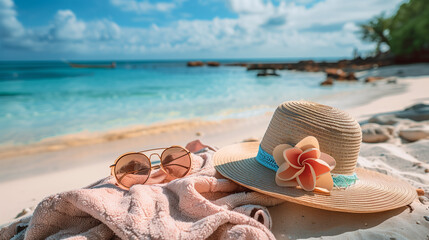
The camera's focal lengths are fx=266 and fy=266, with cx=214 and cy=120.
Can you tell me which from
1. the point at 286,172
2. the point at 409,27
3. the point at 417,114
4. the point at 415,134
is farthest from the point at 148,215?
the point at 409,27

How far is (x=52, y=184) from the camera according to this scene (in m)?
2.98

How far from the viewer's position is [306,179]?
162cm

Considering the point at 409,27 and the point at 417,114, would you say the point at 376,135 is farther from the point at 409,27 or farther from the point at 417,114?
the point at 409,27

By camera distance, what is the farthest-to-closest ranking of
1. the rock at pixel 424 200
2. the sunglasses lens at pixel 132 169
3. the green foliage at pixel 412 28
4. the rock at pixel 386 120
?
the green foliage at pixel 412 28 → the rock at pixel 386 120 → the rock at pixel 424 200 → the sunglasses lens at pixel 132 169

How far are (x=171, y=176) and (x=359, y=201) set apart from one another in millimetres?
1280

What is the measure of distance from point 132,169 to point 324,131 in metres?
1.30

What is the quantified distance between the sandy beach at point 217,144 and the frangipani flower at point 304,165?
10.5 inches

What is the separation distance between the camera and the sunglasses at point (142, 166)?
1795mm

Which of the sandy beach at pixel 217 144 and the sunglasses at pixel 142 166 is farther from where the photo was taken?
the sunglasses at pixel 142 166

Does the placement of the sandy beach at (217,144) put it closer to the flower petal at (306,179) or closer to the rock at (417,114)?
the flower petal at (306,179)

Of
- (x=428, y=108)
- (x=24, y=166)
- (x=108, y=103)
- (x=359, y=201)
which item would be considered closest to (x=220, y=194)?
(x=359, y=201)

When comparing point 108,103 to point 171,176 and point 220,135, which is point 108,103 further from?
point 171,176

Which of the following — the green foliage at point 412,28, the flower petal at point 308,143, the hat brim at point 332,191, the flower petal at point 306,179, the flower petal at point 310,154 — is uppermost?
the green foliage at point 412,28

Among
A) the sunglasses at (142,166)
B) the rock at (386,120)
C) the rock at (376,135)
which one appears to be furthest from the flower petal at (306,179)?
the rock at (386,120)
